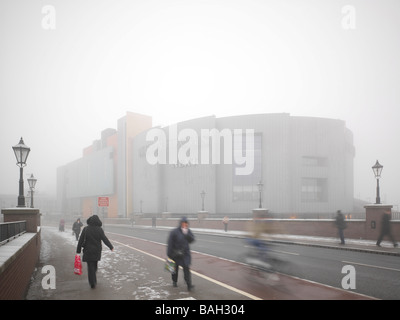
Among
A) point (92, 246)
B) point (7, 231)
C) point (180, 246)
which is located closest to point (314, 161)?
point (180, 246)

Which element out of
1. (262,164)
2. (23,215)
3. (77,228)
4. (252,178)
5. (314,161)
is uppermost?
(314,161)

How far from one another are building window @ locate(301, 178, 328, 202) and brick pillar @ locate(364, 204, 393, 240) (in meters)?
31.9

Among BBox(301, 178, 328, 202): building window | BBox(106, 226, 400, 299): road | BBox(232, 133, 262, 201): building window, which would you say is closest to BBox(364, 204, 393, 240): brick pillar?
BBox(106, 226, 400, 299): road

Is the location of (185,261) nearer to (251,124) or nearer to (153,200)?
(251,124)

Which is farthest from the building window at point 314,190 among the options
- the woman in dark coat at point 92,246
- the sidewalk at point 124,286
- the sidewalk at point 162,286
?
the woman in dark coat at point 92,246

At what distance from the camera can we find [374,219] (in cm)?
1728

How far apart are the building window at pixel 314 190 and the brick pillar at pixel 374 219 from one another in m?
31.9

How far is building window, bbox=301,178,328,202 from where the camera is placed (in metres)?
49.2

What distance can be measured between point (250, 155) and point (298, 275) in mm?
40254

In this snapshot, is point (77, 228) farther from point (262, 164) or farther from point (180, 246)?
point (262, 164)

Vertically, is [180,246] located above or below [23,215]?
below

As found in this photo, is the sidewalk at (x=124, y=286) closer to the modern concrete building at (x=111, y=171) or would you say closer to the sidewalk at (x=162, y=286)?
the sidewalk at (x=162, y=286)

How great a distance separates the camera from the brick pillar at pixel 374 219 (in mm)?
17000

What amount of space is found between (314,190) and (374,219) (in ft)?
112
